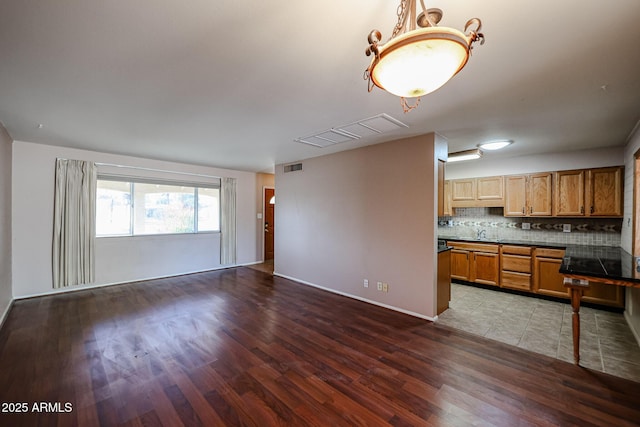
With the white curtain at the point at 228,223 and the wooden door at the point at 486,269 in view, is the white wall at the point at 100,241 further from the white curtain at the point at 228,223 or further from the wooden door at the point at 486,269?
the wooden door at the point at 486,269

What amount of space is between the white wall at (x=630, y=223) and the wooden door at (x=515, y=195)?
46.7 inches

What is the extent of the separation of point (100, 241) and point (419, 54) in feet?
19.5

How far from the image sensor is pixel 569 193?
14.0 feet

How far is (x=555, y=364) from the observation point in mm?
2422

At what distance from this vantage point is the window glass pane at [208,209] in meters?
6.23

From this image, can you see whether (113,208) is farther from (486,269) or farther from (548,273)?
(548,273)

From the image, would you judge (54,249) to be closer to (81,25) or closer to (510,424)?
(81,25)

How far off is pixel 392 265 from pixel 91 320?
161 inches

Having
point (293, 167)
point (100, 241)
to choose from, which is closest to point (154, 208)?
point (100, 241)

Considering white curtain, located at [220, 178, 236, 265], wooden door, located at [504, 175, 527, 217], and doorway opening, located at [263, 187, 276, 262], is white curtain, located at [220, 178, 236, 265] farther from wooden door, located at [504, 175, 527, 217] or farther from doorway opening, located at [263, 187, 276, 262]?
wooden door, located at [504, 175, 527, 217]

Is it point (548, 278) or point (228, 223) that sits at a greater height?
point (228, 223)

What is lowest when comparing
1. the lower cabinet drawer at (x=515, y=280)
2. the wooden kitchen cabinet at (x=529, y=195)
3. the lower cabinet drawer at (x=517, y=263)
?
the lower cabinet drawer at (x=515, y=280)

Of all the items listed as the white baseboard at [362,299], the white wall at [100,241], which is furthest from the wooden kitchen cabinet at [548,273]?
the white wall at [100,241]

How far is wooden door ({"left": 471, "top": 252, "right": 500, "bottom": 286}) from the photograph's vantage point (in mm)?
4631
